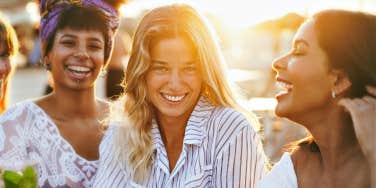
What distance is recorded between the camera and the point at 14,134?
347cm

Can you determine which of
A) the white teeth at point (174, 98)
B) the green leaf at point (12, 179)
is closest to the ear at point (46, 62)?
the white teeth at point (174, 98)

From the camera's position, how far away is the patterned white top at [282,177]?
2691mm

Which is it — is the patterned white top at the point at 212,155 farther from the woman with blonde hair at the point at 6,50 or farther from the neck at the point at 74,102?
the woman with blonde hair at the point at 6,50

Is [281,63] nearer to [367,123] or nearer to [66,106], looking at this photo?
[367,123]

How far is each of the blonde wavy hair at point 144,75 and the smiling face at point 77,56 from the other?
323 mm

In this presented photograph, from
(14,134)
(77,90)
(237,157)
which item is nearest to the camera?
(237,157)

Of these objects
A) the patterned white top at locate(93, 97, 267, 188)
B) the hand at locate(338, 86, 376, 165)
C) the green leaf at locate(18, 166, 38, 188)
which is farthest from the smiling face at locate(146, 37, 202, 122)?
the green leaf at locate(18, 166, 38, 188)

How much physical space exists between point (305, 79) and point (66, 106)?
1623 mm

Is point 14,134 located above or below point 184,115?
below

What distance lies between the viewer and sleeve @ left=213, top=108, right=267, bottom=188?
3064 mm

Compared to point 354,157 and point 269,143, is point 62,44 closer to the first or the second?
point 354,157

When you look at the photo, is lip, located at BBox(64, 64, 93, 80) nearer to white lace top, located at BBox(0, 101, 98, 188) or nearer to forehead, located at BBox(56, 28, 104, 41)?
forehead, located at BBox(56, 28, 104, 41)

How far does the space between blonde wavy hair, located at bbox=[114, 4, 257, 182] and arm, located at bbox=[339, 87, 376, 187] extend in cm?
87

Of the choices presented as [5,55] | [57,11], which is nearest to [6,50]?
[5,55]
